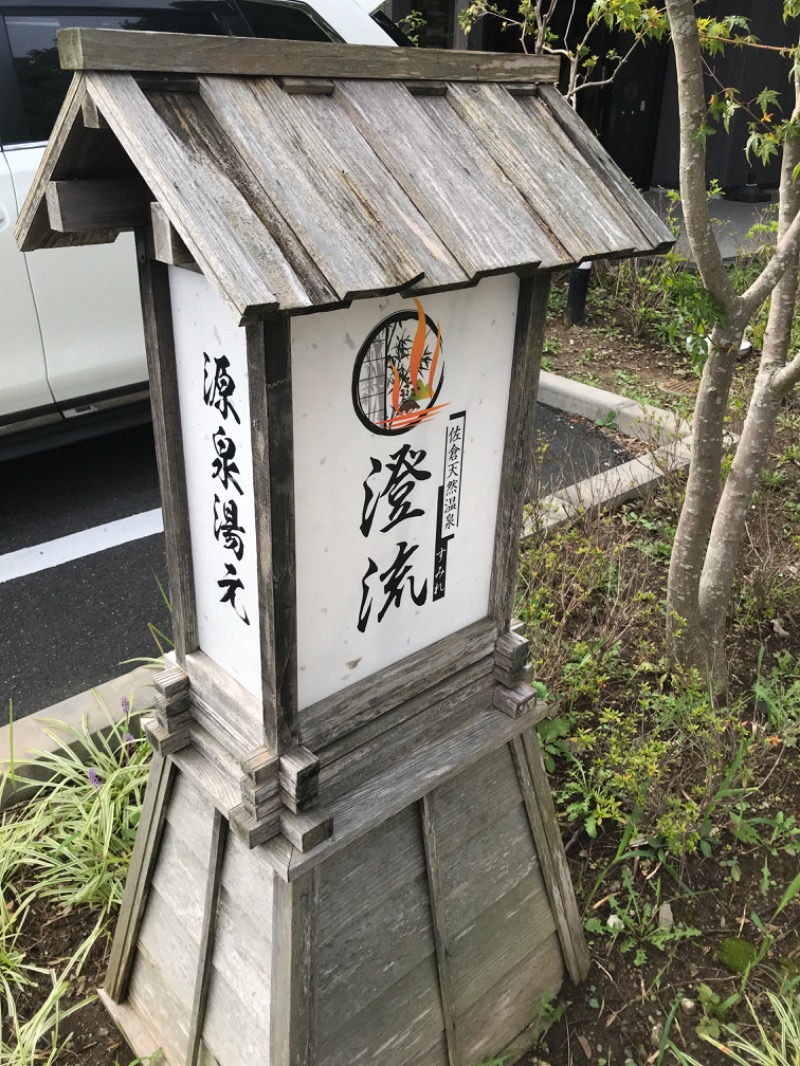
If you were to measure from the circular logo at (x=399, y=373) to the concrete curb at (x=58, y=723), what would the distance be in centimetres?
163

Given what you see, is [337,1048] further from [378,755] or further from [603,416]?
[603,416]

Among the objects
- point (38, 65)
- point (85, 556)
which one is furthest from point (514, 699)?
point (38, 65)

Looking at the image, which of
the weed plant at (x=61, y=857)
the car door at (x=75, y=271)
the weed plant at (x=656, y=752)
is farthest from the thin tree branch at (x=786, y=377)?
the car door at (x=75, y=271)

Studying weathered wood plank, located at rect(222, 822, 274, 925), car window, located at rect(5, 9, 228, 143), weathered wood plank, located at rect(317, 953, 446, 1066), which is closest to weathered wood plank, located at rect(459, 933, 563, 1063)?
weathered wood plank, located at rect(317, 953, 446, 1066)

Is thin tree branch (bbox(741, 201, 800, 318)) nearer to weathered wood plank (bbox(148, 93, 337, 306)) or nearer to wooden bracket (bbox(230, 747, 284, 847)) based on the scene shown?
Answer: weathered wood plank (bbox(148, 93, 337, 306))

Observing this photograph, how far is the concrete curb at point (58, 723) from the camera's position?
96.6 inches

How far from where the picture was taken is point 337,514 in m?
1.42

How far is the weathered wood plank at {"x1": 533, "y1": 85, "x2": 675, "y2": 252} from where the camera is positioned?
1.53m

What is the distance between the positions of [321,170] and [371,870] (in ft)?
4.31

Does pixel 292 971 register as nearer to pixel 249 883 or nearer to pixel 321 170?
pixel 249 883

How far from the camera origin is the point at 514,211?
1357 mm

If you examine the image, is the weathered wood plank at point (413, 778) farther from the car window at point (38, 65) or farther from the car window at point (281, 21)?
the car window at point (281, 21)

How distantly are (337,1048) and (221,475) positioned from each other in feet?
3.78

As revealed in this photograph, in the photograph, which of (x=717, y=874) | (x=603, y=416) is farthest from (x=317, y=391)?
(x=603, y=416)
